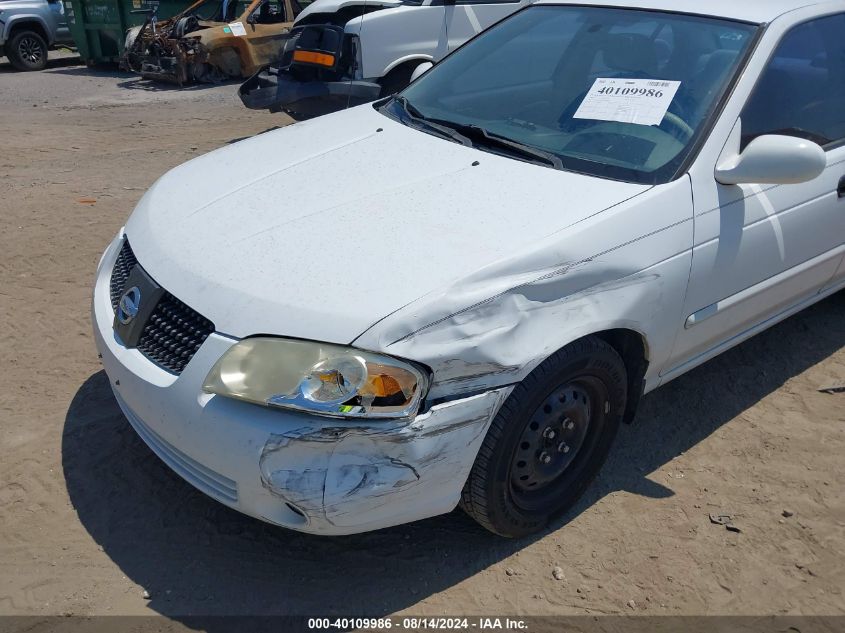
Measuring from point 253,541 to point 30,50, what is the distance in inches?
579

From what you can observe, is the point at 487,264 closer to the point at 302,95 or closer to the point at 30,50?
the point at 302,95

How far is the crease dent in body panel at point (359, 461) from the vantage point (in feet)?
7.25

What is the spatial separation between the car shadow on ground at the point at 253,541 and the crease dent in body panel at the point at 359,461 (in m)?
0.46

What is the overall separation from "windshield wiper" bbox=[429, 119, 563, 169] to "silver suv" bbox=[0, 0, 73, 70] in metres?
13.6

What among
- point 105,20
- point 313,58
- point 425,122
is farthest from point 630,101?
point 105,20

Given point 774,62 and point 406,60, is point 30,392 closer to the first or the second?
point 774,62

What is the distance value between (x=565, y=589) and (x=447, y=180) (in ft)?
4.83

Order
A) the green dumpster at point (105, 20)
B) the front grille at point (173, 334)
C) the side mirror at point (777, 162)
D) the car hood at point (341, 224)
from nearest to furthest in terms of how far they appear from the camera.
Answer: the car hood at point (341, 224) → the front grille at point (173, 334) → the side mirror at point (777, 162) → the green dumpster at point (105, 20)

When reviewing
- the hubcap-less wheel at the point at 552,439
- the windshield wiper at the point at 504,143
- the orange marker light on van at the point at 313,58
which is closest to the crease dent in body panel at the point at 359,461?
the hubcap-less wheel at the point at 552,439

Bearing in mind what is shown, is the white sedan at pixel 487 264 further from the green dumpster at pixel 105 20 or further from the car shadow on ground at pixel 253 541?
the green dumpster at pixel 105 20

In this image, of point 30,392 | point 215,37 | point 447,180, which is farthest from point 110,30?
point 447,180

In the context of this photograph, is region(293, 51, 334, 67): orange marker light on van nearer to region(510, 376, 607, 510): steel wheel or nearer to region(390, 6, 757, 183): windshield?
region(390, 6, 757, 183): windshield

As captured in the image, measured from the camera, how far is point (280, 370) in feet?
7.34

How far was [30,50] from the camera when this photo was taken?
14.6 metres
